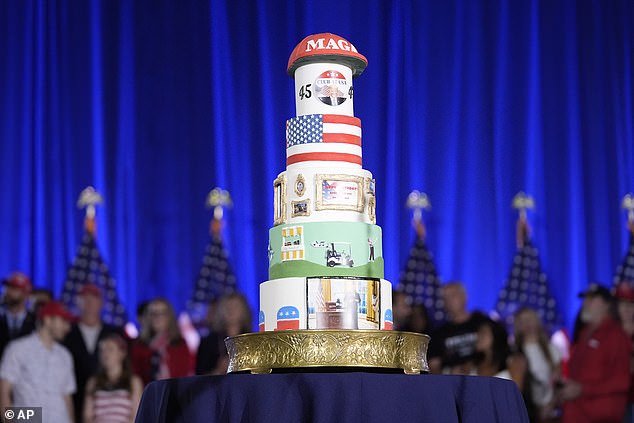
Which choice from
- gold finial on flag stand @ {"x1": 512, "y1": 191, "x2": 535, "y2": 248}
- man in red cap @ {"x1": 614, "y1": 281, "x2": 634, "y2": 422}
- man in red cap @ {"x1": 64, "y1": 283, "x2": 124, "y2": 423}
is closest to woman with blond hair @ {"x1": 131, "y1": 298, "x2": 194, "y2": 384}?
man in red cap @ {"x1": 64, "y1": 283, "x2": 124, "y2": 423}

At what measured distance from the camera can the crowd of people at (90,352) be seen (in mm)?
7152

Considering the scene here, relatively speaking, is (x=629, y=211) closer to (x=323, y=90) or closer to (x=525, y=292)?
(x=525, y=292)

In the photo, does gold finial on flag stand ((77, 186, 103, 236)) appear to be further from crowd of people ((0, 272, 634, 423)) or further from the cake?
the cake

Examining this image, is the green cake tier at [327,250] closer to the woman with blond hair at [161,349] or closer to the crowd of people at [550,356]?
the crowd of people at [550,356]

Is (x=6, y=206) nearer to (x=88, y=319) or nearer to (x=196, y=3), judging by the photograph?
(x=88, y=319)

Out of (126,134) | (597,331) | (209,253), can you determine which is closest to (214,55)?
(126,134)

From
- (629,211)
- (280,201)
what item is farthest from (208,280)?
(280,201)

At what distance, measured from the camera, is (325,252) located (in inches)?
141

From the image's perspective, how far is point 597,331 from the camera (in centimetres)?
741

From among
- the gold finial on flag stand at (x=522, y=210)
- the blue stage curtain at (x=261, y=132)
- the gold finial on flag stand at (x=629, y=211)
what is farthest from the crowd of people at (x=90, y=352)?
the gold finial on flag stand at (x=629, y=211)

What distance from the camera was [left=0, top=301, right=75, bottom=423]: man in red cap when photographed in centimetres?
723

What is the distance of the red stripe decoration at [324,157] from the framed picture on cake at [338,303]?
451 mm

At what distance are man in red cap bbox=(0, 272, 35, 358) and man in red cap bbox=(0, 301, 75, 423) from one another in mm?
732

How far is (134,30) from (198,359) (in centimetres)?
315
